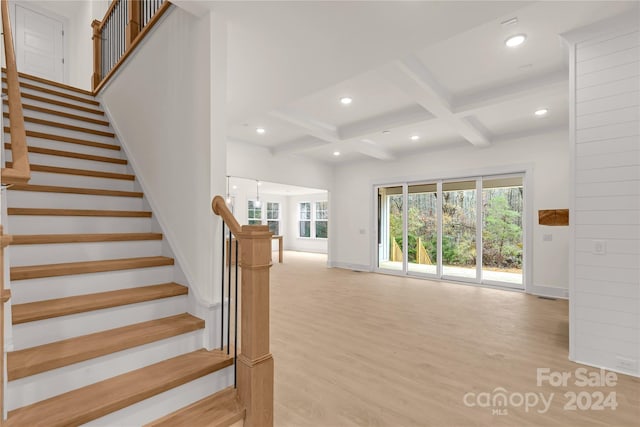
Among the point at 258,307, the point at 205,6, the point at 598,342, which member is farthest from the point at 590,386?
the point at 205,6

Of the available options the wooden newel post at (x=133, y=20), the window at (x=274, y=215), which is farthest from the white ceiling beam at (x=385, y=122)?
the window at (x=274, y=215)

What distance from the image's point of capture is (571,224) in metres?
2.62

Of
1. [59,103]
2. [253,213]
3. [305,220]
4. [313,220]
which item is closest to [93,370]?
[59,103]

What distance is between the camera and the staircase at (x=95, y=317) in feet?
4.91

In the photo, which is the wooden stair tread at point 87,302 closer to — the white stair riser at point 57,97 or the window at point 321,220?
the white stair riser at point 57,97

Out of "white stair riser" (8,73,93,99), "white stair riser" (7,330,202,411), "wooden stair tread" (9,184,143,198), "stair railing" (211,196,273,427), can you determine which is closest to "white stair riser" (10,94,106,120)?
"white stair riser" (8,73,93,99)

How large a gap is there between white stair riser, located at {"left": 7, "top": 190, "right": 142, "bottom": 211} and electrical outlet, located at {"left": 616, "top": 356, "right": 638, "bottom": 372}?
169 inches

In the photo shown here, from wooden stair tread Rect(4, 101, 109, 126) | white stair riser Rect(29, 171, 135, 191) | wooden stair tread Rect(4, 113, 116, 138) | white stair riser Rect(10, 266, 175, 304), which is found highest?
wooden stair tread Rect(4, 101, 109, 126)

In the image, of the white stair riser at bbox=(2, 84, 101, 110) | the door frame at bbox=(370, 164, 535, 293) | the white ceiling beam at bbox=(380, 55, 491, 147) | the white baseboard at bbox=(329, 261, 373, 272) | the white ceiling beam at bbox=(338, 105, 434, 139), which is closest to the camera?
the white ceiling beam at bbox=(380, 55, 491, 147)

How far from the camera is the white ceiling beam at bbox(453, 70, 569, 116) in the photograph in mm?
3369

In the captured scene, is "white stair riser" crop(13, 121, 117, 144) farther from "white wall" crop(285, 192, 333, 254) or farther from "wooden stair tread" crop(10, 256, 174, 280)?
"white wall" crop(285, 192, 333, 254)

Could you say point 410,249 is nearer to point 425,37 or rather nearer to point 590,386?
point 590,386

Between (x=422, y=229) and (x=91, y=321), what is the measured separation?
6.16 metres

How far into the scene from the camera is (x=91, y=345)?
1.67 meters
